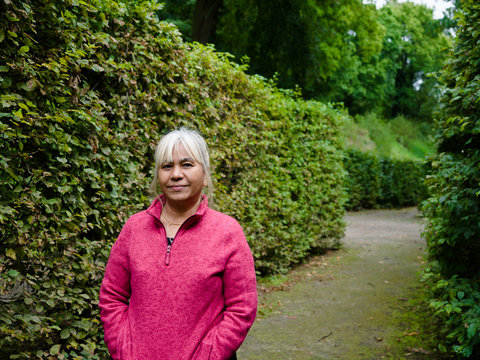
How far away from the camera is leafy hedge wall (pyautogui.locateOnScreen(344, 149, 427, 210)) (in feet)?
66.9

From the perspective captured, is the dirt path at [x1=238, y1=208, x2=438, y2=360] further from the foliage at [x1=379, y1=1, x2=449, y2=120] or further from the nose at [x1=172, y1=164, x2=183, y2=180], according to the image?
the foliage at [x1=379, y1=1, x2=449, y2=120]

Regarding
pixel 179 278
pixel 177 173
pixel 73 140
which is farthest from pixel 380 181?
pixel 179 278

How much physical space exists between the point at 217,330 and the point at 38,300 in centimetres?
150

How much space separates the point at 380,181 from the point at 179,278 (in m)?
20.7

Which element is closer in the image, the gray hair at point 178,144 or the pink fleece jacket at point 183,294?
the pink fleece jacket at point 183,294

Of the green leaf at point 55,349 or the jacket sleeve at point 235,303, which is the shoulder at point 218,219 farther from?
the green leaf at point 55,349

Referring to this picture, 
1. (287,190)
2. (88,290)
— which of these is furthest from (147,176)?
(287,190)

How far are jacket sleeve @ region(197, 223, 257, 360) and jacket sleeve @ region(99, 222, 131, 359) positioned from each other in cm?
49

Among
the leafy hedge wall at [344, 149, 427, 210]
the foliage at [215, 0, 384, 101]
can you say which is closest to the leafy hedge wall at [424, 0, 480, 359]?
the foliage at [215, 0, 384, 101]

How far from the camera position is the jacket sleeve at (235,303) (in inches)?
81.0

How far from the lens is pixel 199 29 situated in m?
13.5

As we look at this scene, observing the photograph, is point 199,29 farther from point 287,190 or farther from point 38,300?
point 38,300

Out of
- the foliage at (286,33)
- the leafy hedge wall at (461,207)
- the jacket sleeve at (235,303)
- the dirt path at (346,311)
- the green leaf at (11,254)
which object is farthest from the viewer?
the foliage at (286,33)

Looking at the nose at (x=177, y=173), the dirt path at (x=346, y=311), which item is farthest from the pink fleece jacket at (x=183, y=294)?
the dirt path at (x=346, y=311)
